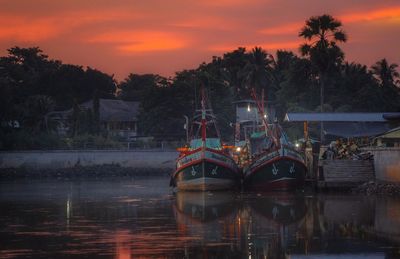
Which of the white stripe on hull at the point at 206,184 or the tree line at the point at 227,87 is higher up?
the tree line at the point at 227,87

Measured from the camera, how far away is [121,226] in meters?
30.8

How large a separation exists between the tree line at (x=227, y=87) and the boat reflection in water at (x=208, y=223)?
2756 centimetres

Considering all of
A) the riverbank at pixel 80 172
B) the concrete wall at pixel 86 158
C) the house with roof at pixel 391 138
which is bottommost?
the riverbank at pixel 80 172

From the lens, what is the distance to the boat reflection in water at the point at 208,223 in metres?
24.2

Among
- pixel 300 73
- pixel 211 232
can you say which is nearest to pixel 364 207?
pixel 211 232

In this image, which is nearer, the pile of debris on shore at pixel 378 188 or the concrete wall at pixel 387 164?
the pile of debris on shore at pixel 378 188

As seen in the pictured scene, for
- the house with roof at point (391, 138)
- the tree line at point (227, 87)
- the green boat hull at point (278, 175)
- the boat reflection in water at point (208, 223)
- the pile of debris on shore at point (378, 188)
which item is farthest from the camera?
the tree line at point (227, 87)

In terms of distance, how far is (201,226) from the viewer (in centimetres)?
3094

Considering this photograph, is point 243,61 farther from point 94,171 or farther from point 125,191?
point 125,191

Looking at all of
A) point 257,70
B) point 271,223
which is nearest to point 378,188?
point 271,223

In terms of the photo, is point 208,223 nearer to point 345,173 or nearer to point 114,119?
point 345,173

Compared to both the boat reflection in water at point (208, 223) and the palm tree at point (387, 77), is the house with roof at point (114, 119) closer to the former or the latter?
the palm tree at point (387, 77)

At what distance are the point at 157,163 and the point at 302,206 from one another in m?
42.7

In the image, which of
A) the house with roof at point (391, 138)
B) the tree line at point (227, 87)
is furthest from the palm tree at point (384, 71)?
the house with roof at point (391, 138)
